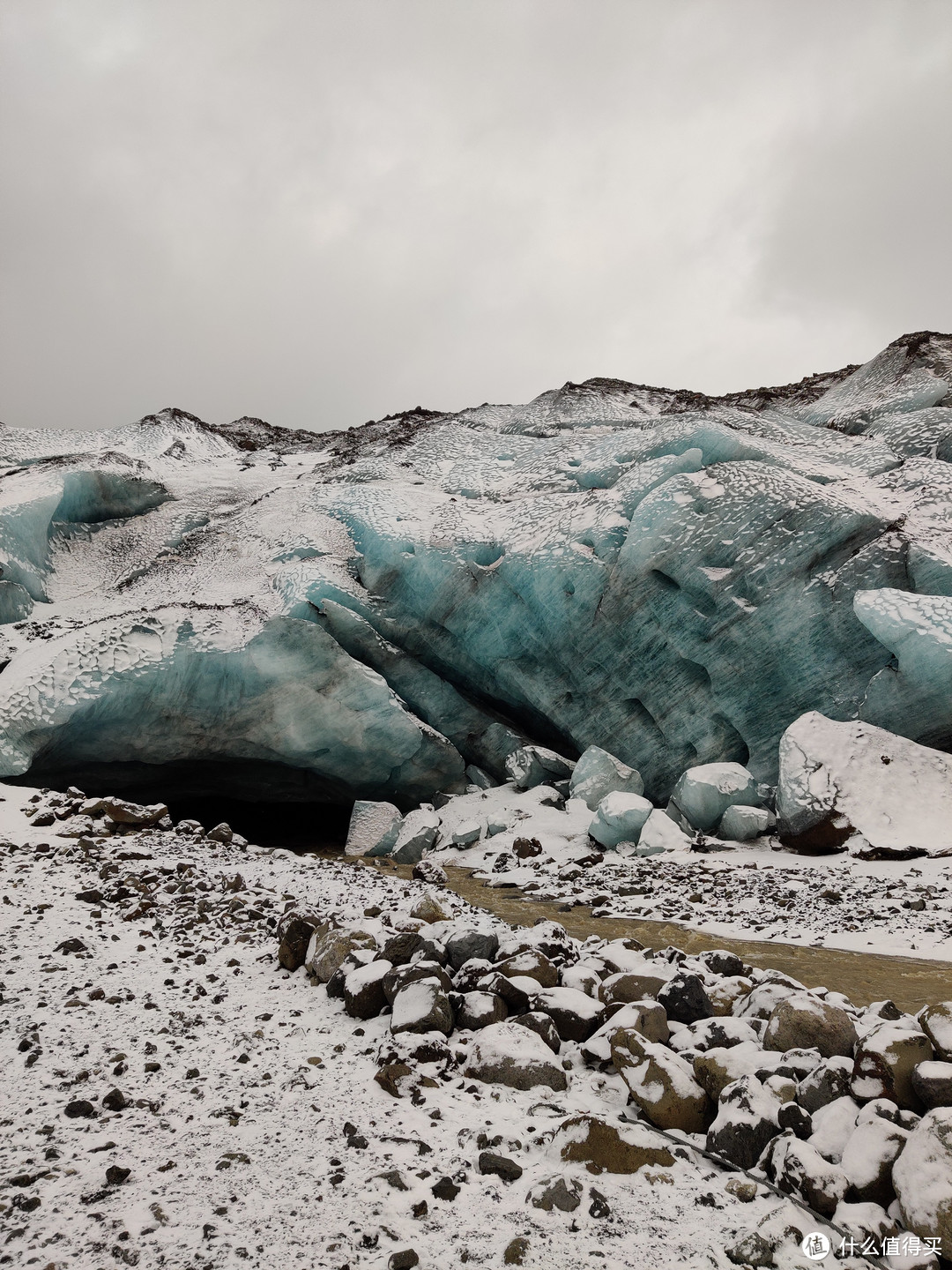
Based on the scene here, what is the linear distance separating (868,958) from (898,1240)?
449 centimetres

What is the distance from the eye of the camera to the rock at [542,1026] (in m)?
3.59

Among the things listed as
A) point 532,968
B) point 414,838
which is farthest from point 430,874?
point 532,968

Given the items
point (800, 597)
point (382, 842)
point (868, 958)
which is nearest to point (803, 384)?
point (800, 597)

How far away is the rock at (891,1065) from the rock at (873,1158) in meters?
0.22

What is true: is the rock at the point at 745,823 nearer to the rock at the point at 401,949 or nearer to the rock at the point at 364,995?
the rock at the point at 401,949

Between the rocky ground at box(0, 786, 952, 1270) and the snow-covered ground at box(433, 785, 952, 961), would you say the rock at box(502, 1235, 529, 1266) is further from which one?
the snow-covered ground at box(433, 785, 952, 961)

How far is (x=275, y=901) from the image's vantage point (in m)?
6.47

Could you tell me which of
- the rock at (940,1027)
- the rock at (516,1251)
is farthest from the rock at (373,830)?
the rock at (516,1251)

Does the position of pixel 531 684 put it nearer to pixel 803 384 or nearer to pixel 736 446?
pixel 736 446

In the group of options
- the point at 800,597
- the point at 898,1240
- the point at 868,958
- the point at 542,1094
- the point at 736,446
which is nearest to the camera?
the point at 898,1240

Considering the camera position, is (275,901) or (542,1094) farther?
(275,901)

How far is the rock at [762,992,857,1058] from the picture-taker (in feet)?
10.6

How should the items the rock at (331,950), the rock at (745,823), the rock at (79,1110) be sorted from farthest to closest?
the rock at (745,823) → the rock at (331,950) → the rock at (79,1110)

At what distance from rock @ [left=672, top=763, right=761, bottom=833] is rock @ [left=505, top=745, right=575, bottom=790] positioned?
3.96m
